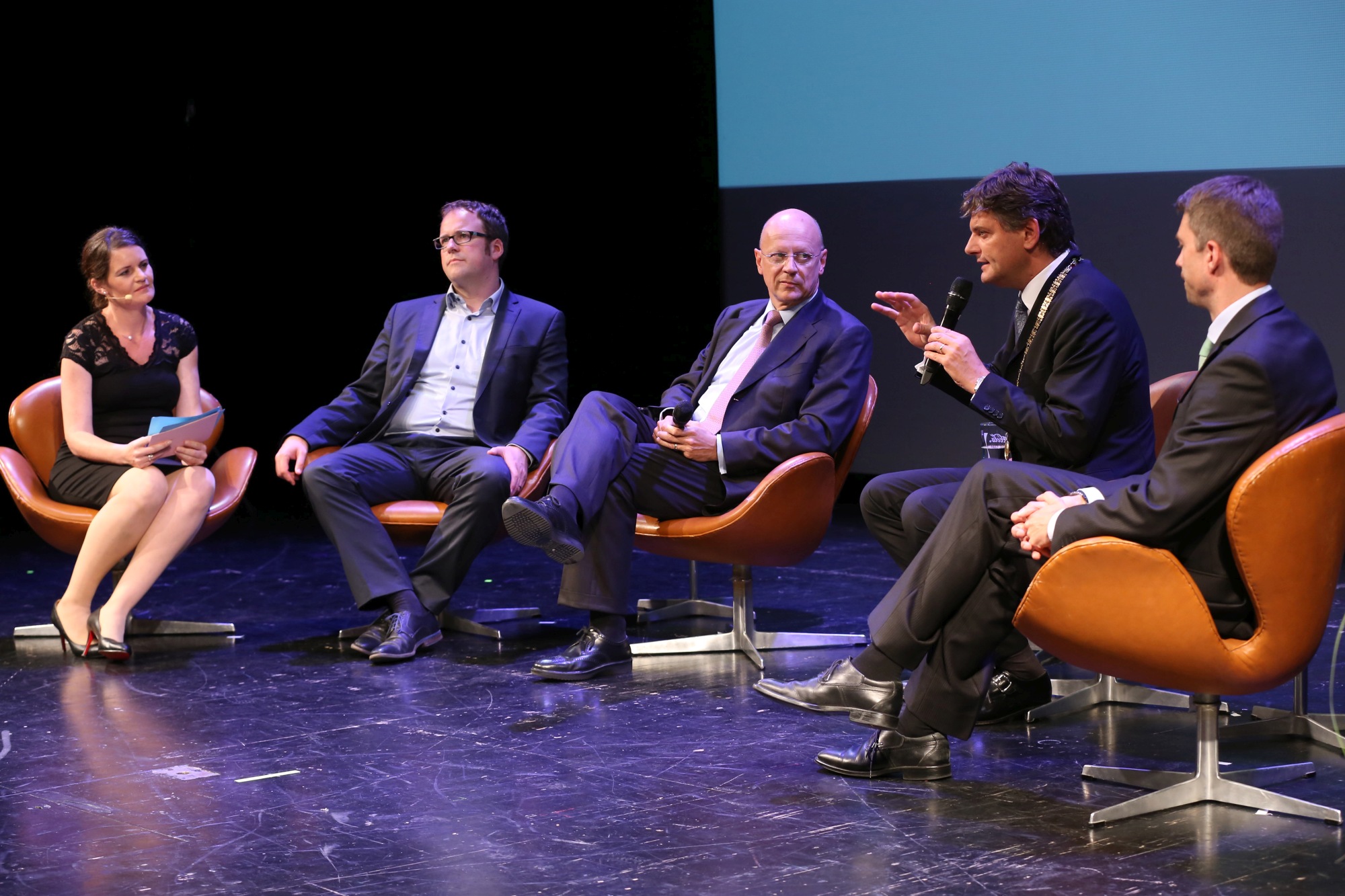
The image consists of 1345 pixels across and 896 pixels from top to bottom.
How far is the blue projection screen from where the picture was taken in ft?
17.2

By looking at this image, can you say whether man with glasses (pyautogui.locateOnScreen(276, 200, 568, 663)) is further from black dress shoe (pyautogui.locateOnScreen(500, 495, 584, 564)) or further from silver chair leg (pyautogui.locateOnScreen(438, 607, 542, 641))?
black dress shoe (pyautogui.locateOnScreen(500, 495, 584, 564))

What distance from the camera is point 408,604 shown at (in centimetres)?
420

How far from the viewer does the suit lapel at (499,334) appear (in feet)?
15.3

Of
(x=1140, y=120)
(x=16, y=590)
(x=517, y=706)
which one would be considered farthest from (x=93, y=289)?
(x=1140, y=120)

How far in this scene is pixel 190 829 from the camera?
2662 millimetres

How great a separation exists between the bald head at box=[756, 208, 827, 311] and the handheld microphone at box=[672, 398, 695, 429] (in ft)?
1.44

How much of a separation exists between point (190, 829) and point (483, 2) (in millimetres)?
5215

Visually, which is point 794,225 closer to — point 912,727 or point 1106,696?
point 1106,696

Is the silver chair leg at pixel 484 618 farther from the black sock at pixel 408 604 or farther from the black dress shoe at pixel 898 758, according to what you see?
the black dress shoe at pixel 898 758

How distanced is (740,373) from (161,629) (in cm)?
202

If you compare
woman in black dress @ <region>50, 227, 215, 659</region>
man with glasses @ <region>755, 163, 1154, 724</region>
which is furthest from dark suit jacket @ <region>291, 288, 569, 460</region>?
man with glasses @ <region>755, 163, 1154, 724</region>

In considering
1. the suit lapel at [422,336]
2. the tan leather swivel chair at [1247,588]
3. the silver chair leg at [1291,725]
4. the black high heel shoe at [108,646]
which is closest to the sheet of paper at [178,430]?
the black high heel shoe at [108,646]

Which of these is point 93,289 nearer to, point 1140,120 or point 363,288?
point 363,288

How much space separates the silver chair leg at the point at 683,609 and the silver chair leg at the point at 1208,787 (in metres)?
2.02
